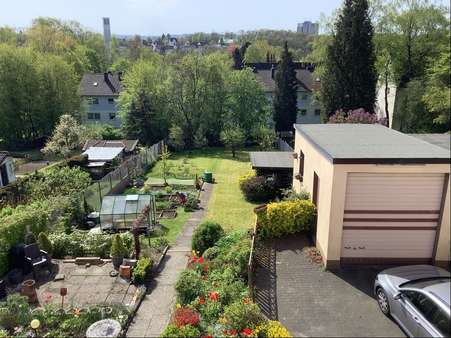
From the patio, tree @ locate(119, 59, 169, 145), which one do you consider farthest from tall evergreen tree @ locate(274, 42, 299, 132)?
the patio

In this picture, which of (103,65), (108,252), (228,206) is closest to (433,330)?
(108,252)

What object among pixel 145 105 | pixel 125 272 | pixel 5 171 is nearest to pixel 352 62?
pixel 145 105

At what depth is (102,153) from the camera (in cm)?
3031

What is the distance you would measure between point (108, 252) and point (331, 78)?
25955mm

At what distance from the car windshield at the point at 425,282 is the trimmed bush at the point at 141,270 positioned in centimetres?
816

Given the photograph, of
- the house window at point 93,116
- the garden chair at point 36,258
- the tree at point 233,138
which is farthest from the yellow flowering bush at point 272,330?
the house window at point 93,116

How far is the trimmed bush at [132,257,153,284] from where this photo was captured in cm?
1224

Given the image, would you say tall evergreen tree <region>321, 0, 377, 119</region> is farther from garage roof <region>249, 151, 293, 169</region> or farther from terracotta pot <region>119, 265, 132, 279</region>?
terracotta pot <region>119, 265, 132, 279</region>

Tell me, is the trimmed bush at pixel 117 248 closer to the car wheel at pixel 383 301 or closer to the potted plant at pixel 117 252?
the potted plant at pixel 117 252

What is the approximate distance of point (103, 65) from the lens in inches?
2943

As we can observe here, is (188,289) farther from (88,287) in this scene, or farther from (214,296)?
(88,287)

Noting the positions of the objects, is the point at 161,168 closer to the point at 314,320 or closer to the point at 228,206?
the point at 228,206

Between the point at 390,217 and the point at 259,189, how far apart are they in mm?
11127

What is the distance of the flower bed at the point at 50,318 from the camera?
31.8 feet
